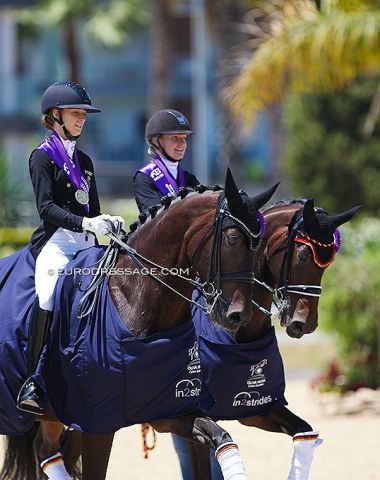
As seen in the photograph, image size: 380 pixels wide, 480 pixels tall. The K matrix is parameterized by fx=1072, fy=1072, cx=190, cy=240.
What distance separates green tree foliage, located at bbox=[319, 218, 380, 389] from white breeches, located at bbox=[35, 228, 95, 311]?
5935 mm

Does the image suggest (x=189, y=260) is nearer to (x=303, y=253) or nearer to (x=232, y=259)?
(x=232, y=259)

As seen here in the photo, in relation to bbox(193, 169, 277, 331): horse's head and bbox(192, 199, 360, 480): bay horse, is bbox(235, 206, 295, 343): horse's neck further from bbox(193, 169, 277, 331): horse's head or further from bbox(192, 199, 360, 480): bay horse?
bbox(193, 169, 277, 331): horse's head

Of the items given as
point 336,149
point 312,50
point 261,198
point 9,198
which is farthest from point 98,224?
point 336,149

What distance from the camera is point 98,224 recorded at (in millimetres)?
6016

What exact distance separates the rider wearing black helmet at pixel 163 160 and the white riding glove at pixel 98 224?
92 centimetres

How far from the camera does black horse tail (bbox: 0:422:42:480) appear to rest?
7.07m

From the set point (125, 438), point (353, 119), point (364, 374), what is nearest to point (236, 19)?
point (353, 119)

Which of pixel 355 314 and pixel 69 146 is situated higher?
pixel 69 146

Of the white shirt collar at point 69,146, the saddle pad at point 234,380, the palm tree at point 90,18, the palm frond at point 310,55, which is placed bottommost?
the saddle pad at point 234,380

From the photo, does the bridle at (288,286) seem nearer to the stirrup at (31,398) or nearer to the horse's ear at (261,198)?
the horse's ear at (261,198)

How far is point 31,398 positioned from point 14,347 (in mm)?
397

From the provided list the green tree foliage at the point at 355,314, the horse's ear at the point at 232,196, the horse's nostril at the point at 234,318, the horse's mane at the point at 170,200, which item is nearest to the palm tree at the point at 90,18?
the green tree foliage at the point at 355,314

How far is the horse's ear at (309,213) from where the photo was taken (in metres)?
6.57

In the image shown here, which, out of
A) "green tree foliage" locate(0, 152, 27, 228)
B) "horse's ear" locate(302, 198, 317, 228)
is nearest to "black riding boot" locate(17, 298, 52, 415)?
"horse's ear" locate(302, 198, 317, 228)
